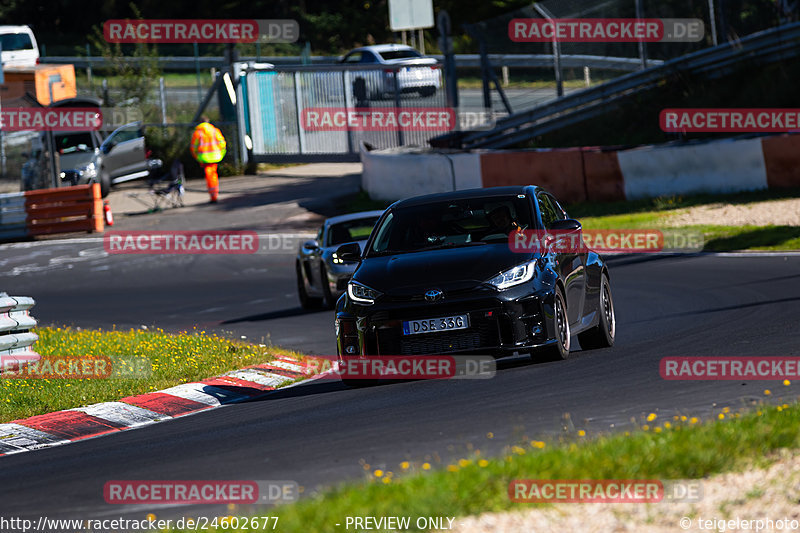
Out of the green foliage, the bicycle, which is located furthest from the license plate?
the green foliage

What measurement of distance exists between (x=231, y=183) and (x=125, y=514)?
29.8 meters

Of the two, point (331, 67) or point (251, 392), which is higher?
point (331, 67)

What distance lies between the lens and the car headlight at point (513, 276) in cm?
961

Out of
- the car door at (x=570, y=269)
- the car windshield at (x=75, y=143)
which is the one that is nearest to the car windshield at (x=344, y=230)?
the car door at (x=570, y=269)

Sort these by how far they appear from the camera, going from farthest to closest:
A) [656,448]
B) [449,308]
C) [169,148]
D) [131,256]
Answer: [169,148] → [131,256] → [449,308] → [656,448]

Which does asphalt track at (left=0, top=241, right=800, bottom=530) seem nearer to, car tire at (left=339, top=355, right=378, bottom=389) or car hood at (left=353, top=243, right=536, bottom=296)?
car tire at (left=339, top=355, right=378, bottom=389)

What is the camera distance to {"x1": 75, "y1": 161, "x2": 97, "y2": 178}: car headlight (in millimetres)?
33344

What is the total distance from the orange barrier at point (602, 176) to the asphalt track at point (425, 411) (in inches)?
339

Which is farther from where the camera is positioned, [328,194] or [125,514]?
[328,194]

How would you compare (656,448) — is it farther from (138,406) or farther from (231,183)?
(231,183)

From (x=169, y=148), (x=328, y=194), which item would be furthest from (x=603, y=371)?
(x=169, y=148)

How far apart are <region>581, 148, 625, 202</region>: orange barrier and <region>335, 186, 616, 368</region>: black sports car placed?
1412cm

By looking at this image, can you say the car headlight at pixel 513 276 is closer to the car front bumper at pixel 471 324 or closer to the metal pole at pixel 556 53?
the car front bumper at pixel 471 324

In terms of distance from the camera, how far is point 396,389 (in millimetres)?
9680
